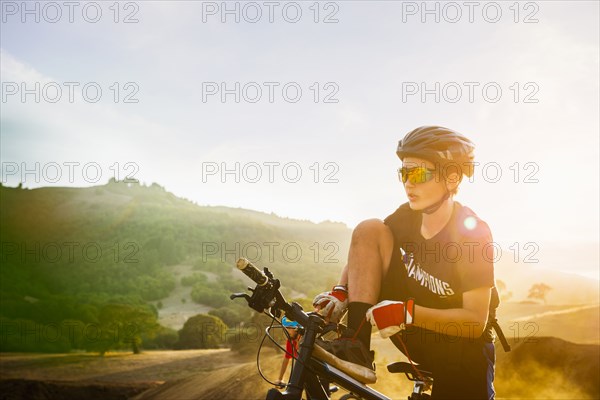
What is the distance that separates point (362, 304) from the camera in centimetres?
356

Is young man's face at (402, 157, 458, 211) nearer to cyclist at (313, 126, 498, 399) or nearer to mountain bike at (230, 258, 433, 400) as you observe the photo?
cyclist at (313, 126, 498, 399)

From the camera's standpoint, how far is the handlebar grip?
2809 mm

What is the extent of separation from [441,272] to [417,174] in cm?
78

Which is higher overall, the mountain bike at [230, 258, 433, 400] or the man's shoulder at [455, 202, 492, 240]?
the man's shoulder at [455, 202, 492, 240]

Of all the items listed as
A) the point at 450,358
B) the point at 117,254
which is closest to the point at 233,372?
the point at 450,358

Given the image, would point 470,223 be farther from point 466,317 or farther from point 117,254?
point 117,254

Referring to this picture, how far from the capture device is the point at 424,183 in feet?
13.3

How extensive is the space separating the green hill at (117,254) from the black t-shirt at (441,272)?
162ft

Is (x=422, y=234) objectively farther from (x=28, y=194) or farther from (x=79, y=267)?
(x=28, y=194)

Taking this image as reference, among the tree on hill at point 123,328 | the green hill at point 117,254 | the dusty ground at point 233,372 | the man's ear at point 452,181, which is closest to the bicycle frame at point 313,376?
the man's ear at point 452,181

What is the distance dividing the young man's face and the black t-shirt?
206 mm

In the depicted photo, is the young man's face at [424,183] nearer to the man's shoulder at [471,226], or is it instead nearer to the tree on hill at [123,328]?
the man's shoulder at [471,226]

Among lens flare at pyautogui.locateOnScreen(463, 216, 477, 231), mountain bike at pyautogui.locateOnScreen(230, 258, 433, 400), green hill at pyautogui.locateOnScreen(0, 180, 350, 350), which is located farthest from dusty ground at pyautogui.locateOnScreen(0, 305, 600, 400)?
green hill at pyautogui.locateOnScreen(0, 180, 350, 350)

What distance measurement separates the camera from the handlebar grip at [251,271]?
2.81m
